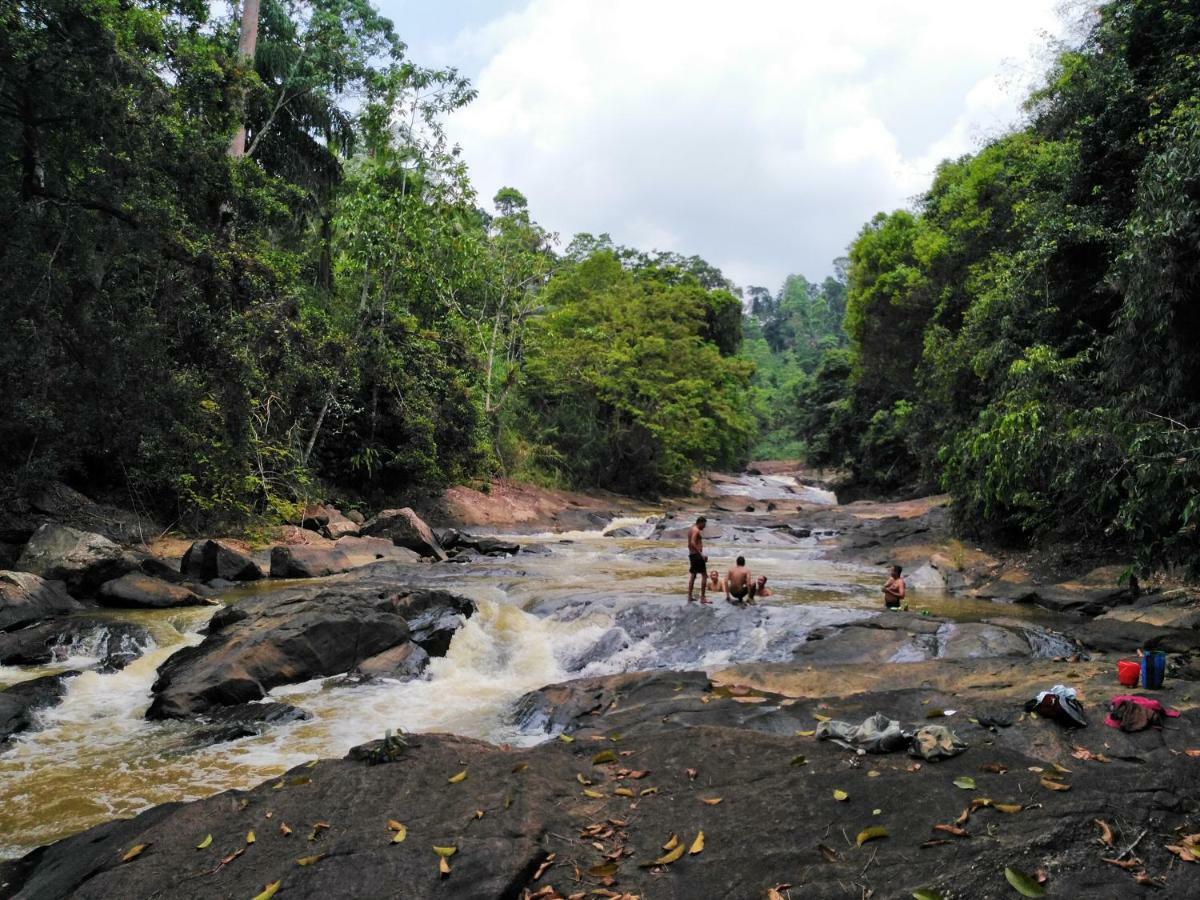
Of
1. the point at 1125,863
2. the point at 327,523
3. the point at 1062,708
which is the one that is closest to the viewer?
the point at 1125,863

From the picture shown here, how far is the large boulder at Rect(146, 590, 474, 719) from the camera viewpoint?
8266 mm

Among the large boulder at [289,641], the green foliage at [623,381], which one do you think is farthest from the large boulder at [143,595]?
the green foliage at [623,381]

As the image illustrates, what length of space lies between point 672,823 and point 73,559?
12.0m

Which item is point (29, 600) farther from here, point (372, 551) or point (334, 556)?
point (372, 551)

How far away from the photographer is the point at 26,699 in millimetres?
7879

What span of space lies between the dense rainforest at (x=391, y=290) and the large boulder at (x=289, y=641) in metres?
6.11

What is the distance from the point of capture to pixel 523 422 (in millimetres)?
33406

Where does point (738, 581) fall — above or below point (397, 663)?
above

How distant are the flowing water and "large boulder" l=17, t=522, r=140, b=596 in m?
1.41

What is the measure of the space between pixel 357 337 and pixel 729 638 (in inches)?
605

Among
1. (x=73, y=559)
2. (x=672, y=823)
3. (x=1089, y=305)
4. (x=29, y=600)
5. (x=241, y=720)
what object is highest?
(x=1089, y=305)

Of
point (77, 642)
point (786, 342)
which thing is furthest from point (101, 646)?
point (786, 342)

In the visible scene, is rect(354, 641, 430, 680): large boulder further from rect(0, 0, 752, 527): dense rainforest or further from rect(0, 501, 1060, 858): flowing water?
rect(0, 0, 752, 527): dense rainforest

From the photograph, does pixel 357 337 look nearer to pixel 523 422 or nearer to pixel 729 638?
pixel 523 422
